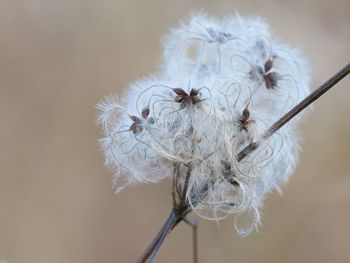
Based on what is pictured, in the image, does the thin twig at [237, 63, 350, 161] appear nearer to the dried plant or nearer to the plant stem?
the dried plant

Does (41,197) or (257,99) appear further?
(41,197)

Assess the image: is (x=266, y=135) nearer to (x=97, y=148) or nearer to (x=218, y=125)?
(x=218, y=125)

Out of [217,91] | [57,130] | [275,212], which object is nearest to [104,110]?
[217,91]

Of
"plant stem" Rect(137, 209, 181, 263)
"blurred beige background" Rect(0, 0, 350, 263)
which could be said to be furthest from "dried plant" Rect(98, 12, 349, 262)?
"blurred beige background" Rect(0, 0, 350, 263)

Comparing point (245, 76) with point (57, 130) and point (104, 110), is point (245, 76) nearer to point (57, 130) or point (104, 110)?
point (104, 110)

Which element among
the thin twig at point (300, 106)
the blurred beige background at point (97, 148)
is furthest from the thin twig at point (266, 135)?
the blurred beige background at point (97, 148)

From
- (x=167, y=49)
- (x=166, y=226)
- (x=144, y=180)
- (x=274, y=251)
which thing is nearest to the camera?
(x=166, y=226)

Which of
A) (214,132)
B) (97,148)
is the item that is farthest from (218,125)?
(97,148)
